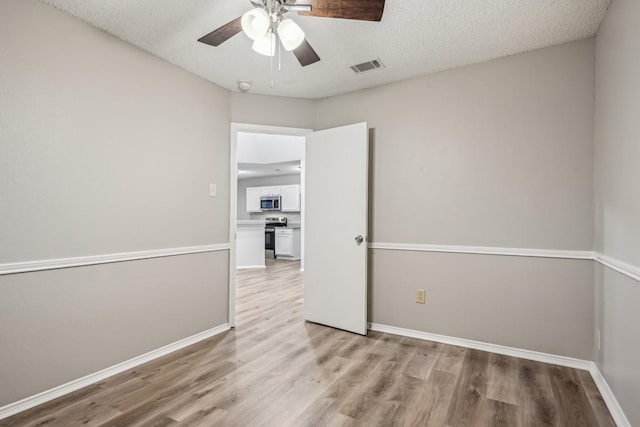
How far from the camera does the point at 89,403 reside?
1979 millimetres

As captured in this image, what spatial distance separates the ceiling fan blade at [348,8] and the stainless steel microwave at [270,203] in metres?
7.46

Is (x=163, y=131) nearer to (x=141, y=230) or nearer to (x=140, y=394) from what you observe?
(x=141, y=230)

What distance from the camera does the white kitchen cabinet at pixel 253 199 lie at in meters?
9.65

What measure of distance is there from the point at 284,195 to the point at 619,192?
7.70m

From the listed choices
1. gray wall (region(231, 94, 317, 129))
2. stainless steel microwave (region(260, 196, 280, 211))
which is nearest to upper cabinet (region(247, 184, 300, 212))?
stainless steel microwave (region(260, 196, 280, 211))

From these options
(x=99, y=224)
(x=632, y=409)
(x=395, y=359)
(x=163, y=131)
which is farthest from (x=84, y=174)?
(x=632, y=409)

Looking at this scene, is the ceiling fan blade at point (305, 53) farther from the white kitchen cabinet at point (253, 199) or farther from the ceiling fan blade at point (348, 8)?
the white kitchen cabinet at point (253, 199)

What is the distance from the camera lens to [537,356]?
2557mm

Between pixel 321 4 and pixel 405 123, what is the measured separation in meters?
1.72

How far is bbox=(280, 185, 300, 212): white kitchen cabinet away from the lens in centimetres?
890

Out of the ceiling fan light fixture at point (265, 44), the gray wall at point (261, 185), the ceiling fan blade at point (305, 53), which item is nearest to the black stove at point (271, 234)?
the gray wall at point (261, 185)

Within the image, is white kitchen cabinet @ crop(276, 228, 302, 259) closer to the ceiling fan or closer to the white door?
the white door

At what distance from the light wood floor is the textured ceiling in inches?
91.9

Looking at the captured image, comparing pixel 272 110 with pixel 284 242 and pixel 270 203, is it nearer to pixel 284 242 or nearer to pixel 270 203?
pixel 284 242
